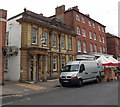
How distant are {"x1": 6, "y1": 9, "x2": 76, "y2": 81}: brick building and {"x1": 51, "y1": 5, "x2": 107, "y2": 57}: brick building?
6360 mm

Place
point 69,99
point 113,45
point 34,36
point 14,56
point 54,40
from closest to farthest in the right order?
point 69,99 < point 14,56 < point 34,36 < point 54,40 < point 113,45

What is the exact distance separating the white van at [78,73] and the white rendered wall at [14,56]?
591 centimetres

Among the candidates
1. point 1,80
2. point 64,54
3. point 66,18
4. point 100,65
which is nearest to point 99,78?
point 100,65

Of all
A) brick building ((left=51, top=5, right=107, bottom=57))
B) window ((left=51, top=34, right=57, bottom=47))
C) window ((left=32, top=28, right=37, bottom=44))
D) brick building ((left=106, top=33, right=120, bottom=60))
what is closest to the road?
window ((left=32, top=28, right=37, bottom=44))

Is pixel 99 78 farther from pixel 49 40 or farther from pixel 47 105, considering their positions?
pixel 47 105

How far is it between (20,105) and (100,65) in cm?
1322

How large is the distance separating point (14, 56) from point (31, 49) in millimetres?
2523

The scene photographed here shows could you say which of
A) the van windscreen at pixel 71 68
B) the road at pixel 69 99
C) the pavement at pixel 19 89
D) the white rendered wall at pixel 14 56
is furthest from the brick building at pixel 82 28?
the road at pixel 69 99

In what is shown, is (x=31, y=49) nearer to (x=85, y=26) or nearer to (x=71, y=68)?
(x=71, y=68)

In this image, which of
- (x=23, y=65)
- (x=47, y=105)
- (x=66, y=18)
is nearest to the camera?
(x=47, y=105)

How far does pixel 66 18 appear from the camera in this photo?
27.2 meters

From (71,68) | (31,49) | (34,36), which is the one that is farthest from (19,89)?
(34,36)

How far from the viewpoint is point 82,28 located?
93.6 feet

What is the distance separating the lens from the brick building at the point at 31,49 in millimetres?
16531
